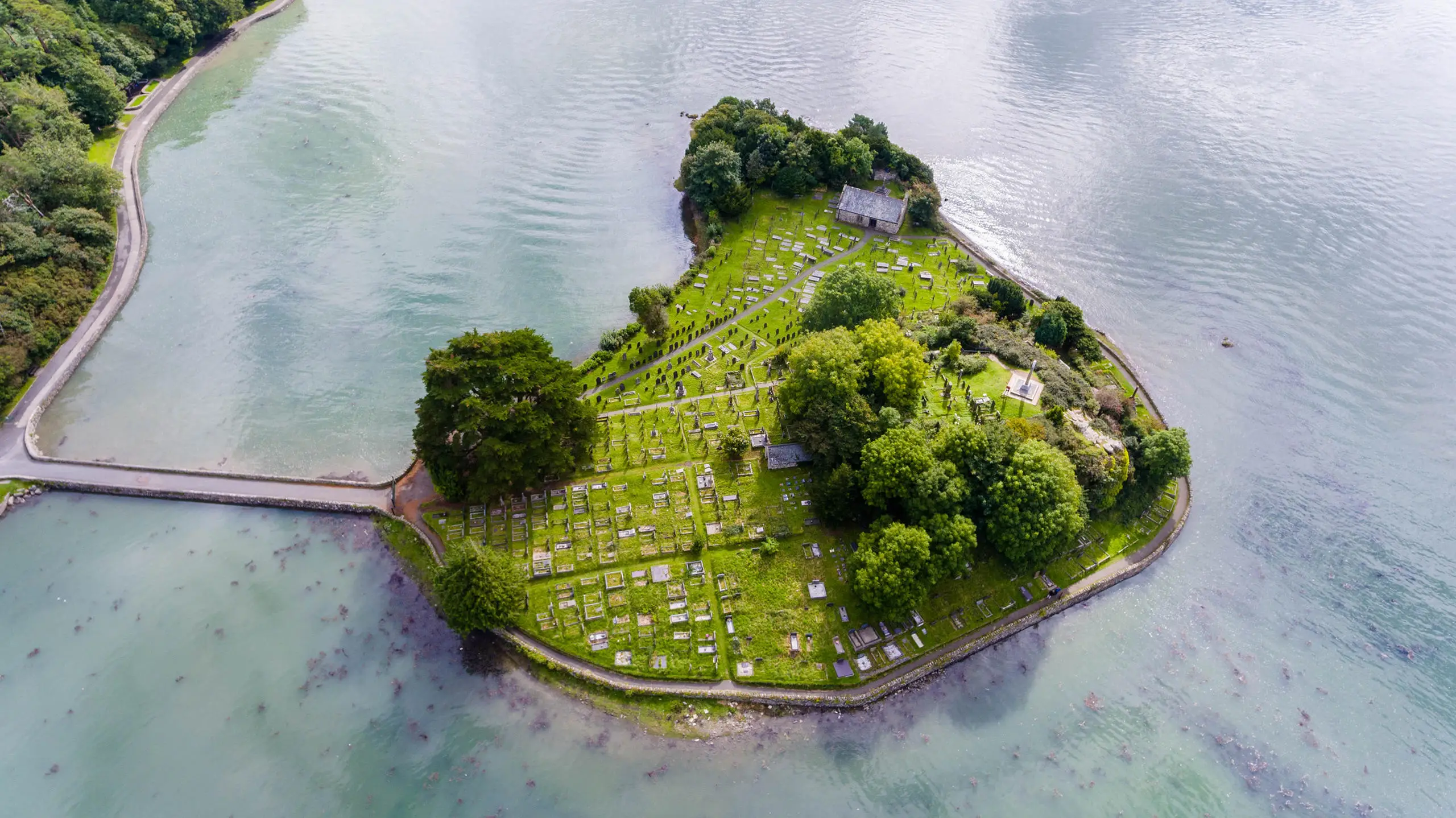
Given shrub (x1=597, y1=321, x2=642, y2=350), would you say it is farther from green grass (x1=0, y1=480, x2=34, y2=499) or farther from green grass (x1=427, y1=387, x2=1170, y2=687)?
green grass (x1=0, y1=480, x2=34, y2=499)

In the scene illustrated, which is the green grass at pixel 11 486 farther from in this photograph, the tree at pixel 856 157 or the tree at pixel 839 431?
the tree at pixel 856 157

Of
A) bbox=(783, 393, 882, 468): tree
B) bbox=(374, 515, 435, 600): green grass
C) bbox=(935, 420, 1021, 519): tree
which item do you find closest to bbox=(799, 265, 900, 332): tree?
bbox=(783, 393, 882, 468): tree

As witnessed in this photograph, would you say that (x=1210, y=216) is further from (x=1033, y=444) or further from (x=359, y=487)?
(x=359, y=487)

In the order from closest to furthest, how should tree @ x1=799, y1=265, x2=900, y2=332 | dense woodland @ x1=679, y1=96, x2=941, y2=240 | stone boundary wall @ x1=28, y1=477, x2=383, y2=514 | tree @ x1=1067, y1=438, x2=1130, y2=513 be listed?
tree @ x1=1067, y1=438, x2=1130, y2=513
stone boundary wall @ x1=28, y1=477, x2=383, y2=514
tree @ x1=799, y1=265, x2=900, y2=332
dense woodland @ x1=679, y1=96, x2=941, y2=240

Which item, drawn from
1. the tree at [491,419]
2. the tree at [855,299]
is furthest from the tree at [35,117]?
the tree at [855,299]

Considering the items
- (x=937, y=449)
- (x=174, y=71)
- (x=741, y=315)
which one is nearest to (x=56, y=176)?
(x=174, y=71)

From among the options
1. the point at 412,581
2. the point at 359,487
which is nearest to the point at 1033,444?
the point at 412,581
